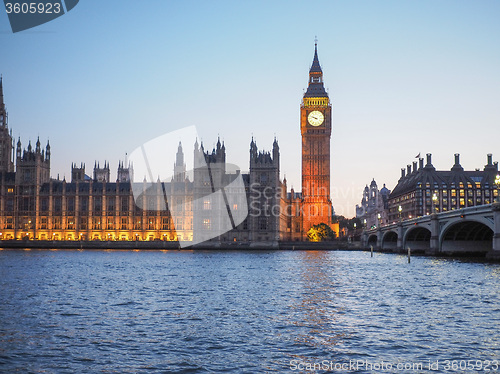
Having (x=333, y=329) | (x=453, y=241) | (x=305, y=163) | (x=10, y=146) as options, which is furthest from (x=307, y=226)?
(x=333, y=329)

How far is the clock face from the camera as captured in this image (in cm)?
18788

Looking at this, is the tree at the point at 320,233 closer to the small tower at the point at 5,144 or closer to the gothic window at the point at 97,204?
the gothic window at the point at 97,204

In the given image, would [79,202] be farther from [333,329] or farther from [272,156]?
[333,329]

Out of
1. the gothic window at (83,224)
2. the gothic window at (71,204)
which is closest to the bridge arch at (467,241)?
the gothic window at (83,224)

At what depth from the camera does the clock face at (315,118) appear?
616 ft

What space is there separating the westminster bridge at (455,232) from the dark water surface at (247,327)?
78.6 ft

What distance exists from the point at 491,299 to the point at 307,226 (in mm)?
143266

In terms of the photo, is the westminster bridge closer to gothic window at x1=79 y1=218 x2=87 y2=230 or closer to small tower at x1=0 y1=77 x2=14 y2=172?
gothic window at x1=79 y1=218 x2=87 y2=230

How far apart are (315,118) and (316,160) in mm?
16590

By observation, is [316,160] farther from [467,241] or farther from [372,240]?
[467,241]

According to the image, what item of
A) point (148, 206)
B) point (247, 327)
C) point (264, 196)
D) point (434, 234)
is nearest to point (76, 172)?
point (148, 206)

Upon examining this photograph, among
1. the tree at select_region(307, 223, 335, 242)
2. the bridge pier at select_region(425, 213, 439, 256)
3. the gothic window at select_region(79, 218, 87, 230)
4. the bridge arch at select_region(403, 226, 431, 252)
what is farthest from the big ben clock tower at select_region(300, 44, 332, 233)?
the bridge pier at select_region(425, 213, 439, 256)

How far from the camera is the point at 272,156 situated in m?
160

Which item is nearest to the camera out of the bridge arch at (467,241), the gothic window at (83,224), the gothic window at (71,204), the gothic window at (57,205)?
the bridge arch at (467,241)
